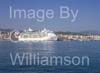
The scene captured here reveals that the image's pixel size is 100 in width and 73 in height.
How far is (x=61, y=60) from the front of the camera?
25.3ft

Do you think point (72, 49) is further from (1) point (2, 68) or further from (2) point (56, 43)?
(1) point (2, 68)

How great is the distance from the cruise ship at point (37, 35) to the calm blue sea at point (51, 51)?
0.05 metres

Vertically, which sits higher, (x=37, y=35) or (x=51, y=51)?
(x=37, y=35)

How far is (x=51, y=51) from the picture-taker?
8.02m

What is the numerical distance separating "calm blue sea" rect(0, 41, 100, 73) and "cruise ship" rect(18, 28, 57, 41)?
0.16 ft

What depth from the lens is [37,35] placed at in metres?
7.98

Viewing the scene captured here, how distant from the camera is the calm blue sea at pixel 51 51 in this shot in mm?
7891

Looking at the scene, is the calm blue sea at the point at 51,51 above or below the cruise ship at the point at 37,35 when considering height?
below

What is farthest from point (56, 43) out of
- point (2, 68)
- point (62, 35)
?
point (2, 68)

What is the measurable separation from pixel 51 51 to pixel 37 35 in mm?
213

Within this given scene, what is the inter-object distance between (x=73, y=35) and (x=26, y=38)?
0.46m

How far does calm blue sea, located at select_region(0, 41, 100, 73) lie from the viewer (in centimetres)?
789

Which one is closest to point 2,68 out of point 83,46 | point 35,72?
point 35,72

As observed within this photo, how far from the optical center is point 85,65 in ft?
25.9
